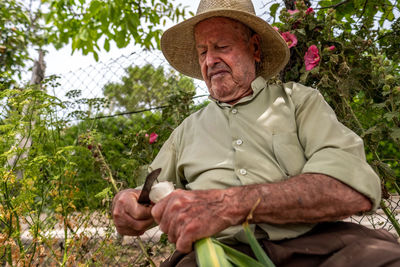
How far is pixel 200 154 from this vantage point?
1549 millimetres

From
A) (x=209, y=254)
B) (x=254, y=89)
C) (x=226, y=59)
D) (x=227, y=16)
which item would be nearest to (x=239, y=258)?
(x=209, y=254)

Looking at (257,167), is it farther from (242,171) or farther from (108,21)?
(108,21)

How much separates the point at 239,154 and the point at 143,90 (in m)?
3.21

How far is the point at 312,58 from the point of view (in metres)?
2.00

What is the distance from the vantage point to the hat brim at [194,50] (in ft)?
5.66

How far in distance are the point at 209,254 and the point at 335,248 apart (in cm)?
52

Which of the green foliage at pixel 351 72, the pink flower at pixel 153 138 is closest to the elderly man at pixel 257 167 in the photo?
the green foliage at pixel 351 72

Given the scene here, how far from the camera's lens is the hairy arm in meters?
1.03

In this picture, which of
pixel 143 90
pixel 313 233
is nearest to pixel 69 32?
pixel 143 90

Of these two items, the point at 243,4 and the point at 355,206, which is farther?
the point at 243,4

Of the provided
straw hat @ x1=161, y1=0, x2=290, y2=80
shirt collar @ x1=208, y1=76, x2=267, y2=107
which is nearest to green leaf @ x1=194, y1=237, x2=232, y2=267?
shirt collar @ x1=208, y1=76, x2=267, y2=107

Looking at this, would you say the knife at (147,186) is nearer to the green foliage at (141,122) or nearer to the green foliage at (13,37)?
the green foliage at (141,122)

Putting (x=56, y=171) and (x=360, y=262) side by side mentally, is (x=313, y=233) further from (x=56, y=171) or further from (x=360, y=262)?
(x=56, y=171)

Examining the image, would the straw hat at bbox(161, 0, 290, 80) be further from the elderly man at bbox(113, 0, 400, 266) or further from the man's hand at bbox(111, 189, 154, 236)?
the man's hand at bbox(111, 189, 154, 236)
